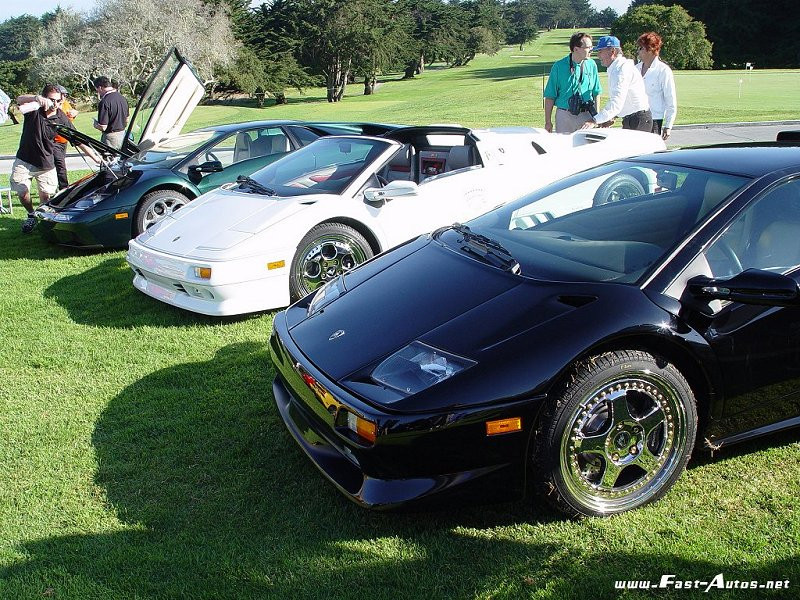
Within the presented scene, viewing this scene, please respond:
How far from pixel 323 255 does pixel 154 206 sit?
2.91 m

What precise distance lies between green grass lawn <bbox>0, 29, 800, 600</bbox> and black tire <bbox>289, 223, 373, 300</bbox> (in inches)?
43.1

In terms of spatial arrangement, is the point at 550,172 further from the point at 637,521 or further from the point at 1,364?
the point at 1,364

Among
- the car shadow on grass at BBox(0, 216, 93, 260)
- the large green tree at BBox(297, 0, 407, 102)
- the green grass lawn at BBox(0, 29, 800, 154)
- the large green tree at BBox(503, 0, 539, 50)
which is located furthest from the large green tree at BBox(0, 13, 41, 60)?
the car shadow on grass at BBox(0, 216, 93, 260)

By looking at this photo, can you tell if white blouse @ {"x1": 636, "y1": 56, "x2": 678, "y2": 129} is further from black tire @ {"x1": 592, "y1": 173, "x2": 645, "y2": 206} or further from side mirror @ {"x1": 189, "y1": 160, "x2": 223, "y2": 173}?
side mirror @ {"x1": 189, "y1": 160, "x2": 223, "y2": 173}

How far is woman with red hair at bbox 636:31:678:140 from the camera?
766 centimetres

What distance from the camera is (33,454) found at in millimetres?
3475

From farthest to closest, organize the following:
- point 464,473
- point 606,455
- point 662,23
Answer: point 662,23
point 606,455
point 464,473

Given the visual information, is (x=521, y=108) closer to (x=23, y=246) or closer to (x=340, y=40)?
(x=23, y=246)

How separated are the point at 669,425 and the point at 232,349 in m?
2.92

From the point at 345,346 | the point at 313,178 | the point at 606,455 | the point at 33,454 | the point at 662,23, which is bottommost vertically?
the point at 33,454

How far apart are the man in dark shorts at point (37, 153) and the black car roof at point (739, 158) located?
306 inches

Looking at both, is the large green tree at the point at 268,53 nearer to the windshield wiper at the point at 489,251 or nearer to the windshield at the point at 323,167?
the windshield at the point at 323,167

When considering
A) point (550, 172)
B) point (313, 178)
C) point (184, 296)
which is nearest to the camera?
point (184, 296)

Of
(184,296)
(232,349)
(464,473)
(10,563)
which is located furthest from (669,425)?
(184,296)
